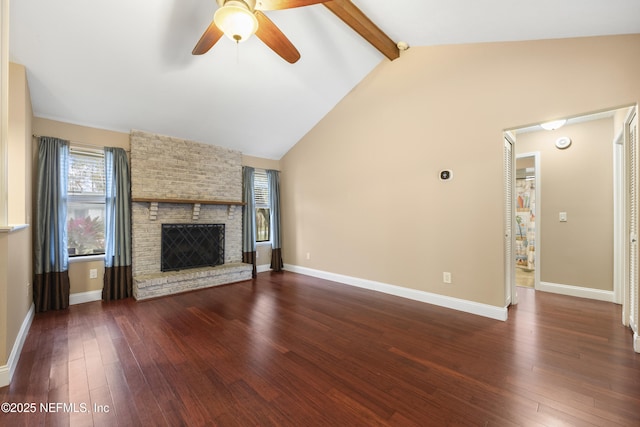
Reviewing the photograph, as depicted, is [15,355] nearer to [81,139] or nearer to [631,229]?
[81,139]

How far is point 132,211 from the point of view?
3.86 metres

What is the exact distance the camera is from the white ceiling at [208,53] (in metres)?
2.28

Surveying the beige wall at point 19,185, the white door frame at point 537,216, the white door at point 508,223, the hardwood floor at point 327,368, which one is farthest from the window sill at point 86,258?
the white door frame at point 537,216

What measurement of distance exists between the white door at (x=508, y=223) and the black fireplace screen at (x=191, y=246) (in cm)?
437

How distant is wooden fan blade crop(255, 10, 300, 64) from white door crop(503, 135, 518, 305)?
254 centimetres

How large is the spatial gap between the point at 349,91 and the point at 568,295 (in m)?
4.51

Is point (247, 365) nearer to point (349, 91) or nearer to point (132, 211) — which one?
point (132, 211)

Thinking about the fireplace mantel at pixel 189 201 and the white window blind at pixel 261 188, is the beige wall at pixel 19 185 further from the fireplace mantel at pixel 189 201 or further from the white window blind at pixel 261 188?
the white window blind at pixel 261 188

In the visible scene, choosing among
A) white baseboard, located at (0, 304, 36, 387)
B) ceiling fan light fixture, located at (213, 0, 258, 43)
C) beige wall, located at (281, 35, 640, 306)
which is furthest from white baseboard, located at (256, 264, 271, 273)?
ceiling fan light fixture, located at (213, 0, 258, 43)

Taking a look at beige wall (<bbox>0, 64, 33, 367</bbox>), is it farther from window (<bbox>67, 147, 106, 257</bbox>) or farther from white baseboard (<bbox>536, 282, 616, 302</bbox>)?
white baseboard (<bbox>536, 282, 616, 302</bbox>)

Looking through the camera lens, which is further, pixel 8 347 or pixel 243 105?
pixel 243 105

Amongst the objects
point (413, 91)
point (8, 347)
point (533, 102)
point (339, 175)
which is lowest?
point (8, 347)

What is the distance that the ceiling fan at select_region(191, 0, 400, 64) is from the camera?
174 centimetres

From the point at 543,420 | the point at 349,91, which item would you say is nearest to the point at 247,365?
the point at 543,420
